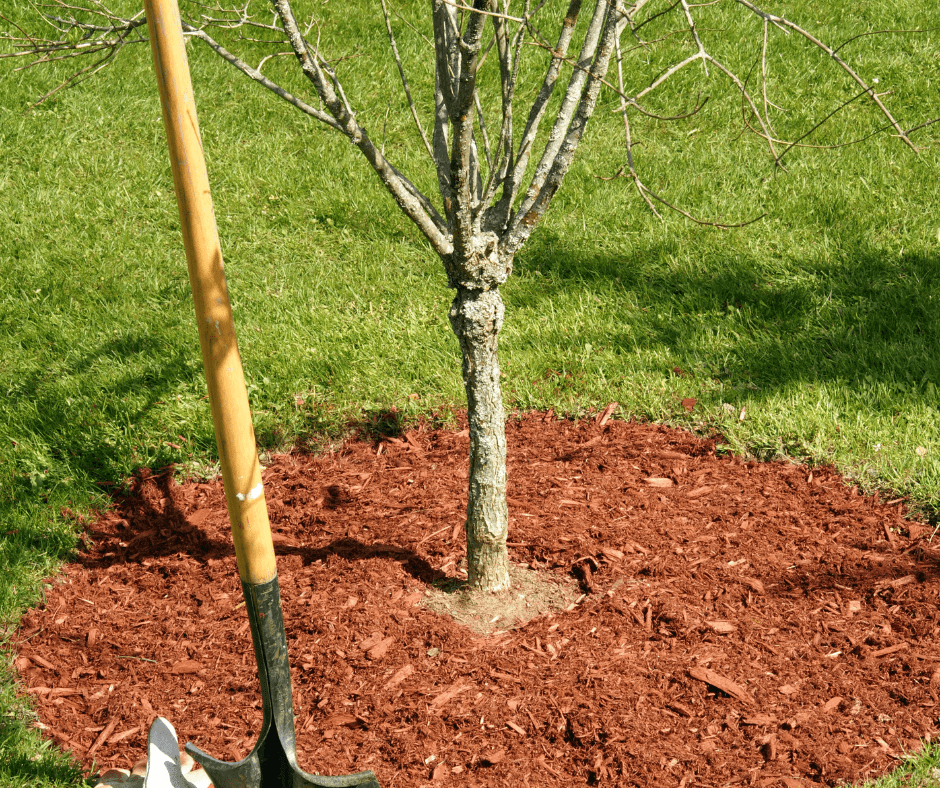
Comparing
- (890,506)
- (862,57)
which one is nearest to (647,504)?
(890,506)

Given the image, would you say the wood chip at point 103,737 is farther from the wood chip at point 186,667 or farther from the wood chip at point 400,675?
the wood chip at point 400,675

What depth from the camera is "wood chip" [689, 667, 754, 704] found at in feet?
8.46

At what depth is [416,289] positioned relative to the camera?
4.85 meters

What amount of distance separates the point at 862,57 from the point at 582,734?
5.79 metres

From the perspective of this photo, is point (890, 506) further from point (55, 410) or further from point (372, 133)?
point (372, 133)

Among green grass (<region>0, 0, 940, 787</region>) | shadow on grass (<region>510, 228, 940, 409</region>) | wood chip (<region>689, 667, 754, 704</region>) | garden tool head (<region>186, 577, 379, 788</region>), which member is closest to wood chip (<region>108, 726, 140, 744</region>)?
green grass (<region>0, 0, 940, 787</region>)

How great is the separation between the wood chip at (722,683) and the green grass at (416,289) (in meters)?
0.46

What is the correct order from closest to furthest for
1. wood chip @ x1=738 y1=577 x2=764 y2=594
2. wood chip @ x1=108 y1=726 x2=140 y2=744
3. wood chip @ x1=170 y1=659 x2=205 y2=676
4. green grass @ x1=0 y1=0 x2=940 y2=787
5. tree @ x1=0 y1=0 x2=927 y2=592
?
A: tree @ x1=0 y1=0 x2=927 y2=592 → wood chip @ x1=108 y1=726 x2=140 y2=744 → wood chip @ x1=170 y1=659 x2=205 y2=676 → wood chip @ x1=738 y1=577 x2=764 y2=594 → green grass @ x1=0 y1=0 x2=940 y2=787

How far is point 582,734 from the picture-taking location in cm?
246

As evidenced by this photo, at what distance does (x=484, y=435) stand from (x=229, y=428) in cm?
106

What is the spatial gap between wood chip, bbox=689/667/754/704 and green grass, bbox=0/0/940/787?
0.46 m

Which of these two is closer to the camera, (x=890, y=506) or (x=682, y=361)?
(x=890, y=506)

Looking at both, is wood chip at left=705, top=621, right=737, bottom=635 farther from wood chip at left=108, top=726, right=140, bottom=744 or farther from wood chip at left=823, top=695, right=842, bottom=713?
wood chip at left=108, top=726, right=140, bottom=744

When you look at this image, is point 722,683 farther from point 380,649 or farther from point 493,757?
point 380,649
